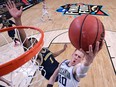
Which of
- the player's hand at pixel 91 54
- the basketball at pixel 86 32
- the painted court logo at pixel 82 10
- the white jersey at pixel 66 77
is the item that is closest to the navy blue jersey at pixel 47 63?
the white jersey at pixel 66 77

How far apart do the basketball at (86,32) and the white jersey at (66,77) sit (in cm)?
25

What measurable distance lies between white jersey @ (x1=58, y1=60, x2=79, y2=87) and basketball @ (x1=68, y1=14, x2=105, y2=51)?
0.25m

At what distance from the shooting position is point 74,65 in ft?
5.11

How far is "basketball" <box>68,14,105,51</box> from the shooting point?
130cm

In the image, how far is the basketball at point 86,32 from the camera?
130cm

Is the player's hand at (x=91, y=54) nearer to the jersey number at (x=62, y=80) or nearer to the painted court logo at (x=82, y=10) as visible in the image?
the jersey number at (x=62, y=80)

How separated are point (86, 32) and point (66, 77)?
0.45 meters

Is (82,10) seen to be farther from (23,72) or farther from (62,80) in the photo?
(62,80)

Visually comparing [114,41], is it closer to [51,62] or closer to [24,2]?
[51,62]

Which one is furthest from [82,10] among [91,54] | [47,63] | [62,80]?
[91,54]

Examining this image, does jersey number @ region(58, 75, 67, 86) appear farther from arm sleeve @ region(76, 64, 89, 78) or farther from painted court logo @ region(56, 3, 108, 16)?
painted court logo @ region(56, 3, 108, 16)

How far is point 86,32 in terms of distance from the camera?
1335 mm

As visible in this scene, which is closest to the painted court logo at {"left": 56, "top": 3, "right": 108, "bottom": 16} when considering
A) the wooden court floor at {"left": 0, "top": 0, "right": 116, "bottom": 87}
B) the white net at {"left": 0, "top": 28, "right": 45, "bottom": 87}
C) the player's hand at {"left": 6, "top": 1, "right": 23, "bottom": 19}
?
the wooden court floor at {"left": 0, "top": 0, "right": 116, "bottom": 87}

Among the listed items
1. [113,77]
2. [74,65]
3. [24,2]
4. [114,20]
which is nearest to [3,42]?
[113,77]
